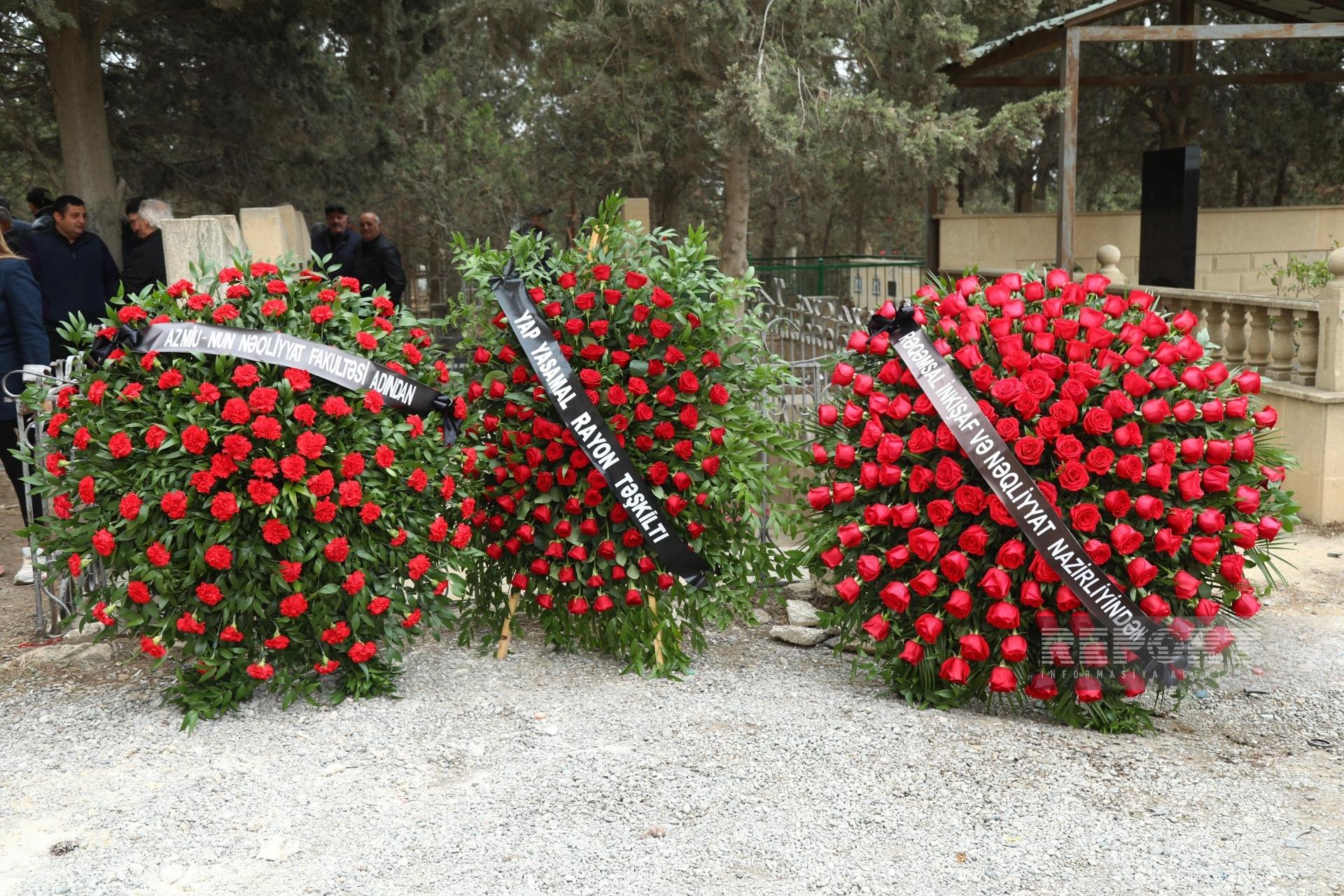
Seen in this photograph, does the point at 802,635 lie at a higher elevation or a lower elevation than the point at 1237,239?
lower

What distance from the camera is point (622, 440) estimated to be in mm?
4441

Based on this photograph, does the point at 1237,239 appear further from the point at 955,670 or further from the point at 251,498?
the point at 251,498

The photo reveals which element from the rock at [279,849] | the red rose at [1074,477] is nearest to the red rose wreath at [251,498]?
the rock at [279,849]

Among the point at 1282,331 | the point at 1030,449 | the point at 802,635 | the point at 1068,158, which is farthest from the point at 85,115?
the point at 1030,449

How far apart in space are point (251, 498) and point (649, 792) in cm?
159

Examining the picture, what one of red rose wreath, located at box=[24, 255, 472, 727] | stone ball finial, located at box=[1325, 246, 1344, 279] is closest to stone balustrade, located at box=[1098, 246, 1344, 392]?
stone ball finial, located at box=[1325, 246, 1344, 279]

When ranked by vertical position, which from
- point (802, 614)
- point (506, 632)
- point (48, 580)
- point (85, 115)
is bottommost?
point (802, 614)

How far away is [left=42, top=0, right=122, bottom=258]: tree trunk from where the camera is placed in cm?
1213

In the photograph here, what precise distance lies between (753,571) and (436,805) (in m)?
1.73

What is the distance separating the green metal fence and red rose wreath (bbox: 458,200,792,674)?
11.0m

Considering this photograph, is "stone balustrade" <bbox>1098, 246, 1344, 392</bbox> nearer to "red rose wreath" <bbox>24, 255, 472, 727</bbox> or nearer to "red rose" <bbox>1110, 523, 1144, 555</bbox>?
"red rose" <bbox>1110, 523, 1144, 555</bbox>

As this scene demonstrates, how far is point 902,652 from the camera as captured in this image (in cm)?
414

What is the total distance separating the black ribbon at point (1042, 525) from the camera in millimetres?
3854

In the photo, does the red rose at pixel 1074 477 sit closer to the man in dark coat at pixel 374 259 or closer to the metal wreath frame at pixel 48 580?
the metal wreath frame at pixel 48 580
